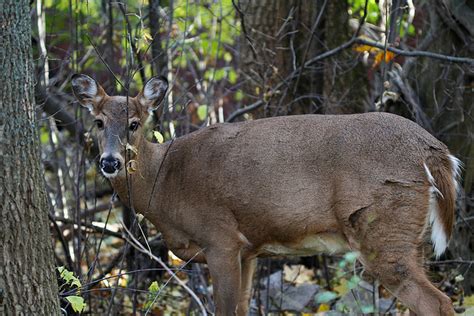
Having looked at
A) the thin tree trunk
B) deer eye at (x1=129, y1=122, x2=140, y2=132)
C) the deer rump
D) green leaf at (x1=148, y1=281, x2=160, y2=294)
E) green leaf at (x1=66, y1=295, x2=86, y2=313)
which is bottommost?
green leaf at (x1=148, y1=281, x2=160, y2=294)

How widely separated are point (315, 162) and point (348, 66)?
309cm

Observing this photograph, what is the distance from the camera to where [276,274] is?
8.29 metres

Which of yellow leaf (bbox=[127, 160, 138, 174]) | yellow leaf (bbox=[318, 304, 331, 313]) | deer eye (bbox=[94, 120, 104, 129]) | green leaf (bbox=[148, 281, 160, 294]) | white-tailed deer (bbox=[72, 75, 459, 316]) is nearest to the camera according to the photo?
green leaf (bbox=[148, 281, 160, 294])

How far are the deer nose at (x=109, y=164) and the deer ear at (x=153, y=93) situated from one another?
2.35 ft

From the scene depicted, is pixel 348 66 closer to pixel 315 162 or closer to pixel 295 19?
pixel 295 19

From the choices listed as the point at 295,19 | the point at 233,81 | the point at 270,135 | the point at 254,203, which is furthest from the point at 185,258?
the point at 233,81

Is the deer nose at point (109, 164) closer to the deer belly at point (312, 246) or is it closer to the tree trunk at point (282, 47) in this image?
the deer belly at point (312, 246)

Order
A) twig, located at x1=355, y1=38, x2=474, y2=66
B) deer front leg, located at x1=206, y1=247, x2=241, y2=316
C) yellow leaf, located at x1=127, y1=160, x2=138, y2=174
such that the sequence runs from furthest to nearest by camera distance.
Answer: twig, located at x1=355, y1=38, x2=474, y2=66
deer front leg, located at x1=206, y1=247, x2=241, y2=316
yellow leaf, located at x1=127, y1=160, x2=138, y2=174

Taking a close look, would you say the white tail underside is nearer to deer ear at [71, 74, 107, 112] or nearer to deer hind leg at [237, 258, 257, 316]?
deer hind leg at [237, 258, 257, 316]

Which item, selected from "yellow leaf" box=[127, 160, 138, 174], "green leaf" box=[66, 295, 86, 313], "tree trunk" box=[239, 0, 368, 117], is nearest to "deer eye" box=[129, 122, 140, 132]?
"yellow leaf" box=[127, 160, 138, 174]

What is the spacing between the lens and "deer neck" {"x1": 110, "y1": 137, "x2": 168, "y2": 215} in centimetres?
633

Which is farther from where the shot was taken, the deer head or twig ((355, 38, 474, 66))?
twig ((355, 38, 474, 66))

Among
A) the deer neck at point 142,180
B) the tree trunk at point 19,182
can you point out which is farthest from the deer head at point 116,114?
the tree trunk at point 19,182

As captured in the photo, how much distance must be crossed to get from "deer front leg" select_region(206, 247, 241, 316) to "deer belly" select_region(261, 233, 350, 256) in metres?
0.29
